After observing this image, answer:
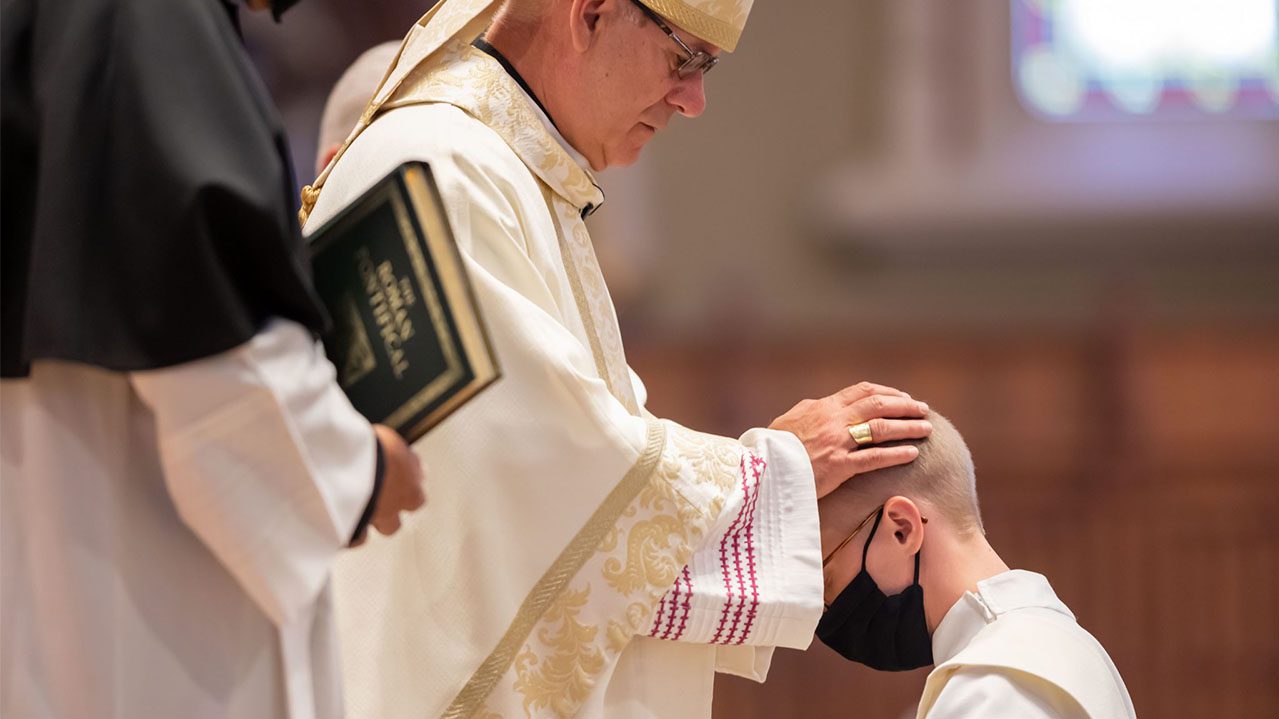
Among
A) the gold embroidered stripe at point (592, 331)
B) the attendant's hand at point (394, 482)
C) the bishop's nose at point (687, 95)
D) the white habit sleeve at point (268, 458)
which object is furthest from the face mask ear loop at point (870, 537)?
the white habit sleeve at point (268, 458)

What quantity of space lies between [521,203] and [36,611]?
4.29 feet

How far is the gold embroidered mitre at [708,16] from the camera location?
10.9ft

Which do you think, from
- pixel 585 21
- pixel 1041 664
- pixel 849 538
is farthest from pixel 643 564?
pixel 585 21

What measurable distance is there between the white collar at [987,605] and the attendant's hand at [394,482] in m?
1.29

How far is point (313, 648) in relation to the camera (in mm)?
2438

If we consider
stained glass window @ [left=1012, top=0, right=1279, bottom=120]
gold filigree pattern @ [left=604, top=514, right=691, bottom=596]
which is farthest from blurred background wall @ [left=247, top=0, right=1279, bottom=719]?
gold filigree pattern @ [left=604, top=514, right=691, bottom=596]

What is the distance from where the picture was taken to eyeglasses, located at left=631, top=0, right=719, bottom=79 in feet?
10.9

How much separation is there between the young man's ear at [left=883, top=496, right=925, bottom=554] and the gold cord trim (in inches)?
39.5

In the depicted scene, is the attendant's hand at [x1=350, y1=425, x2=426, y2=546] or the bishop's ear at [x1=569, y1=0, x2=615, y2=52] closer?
the attendant's hand at [x1=350, y1=425, x2=426, y2=546]

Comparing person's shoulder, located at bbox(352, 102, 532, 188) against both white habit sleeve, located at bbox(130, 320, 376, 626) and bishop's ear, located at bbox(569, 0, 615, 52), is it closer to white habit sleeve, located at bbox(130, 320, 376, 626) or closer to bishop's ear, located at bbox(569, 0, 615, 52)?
bishop's ear, located at bbox(569, 0, 615, 52)

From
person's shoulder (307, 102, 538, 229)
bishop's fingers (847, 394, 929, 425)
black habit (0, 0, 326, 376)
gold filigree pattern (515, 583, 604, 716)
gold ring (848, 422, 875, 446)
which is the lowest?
gold filigree pattern (515, 583, 604, 716)

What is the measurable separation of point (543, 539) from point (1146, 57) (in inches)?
326

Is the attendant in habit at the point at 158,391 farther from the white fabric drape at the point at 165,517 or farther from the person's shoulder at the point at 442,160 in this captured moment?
the person's shoulder at the point at 442,160

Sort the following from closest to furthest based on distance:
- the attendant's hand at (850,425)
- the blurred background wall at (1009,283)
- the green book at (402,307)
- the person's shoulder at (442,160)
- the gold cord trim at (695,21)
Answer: the green book at (402,307) → the person's shoulder at (442,160) → the attendant's hand at (850,425) → the gold cord trim at (695,21) → the blurred background wall at (1009,283)
